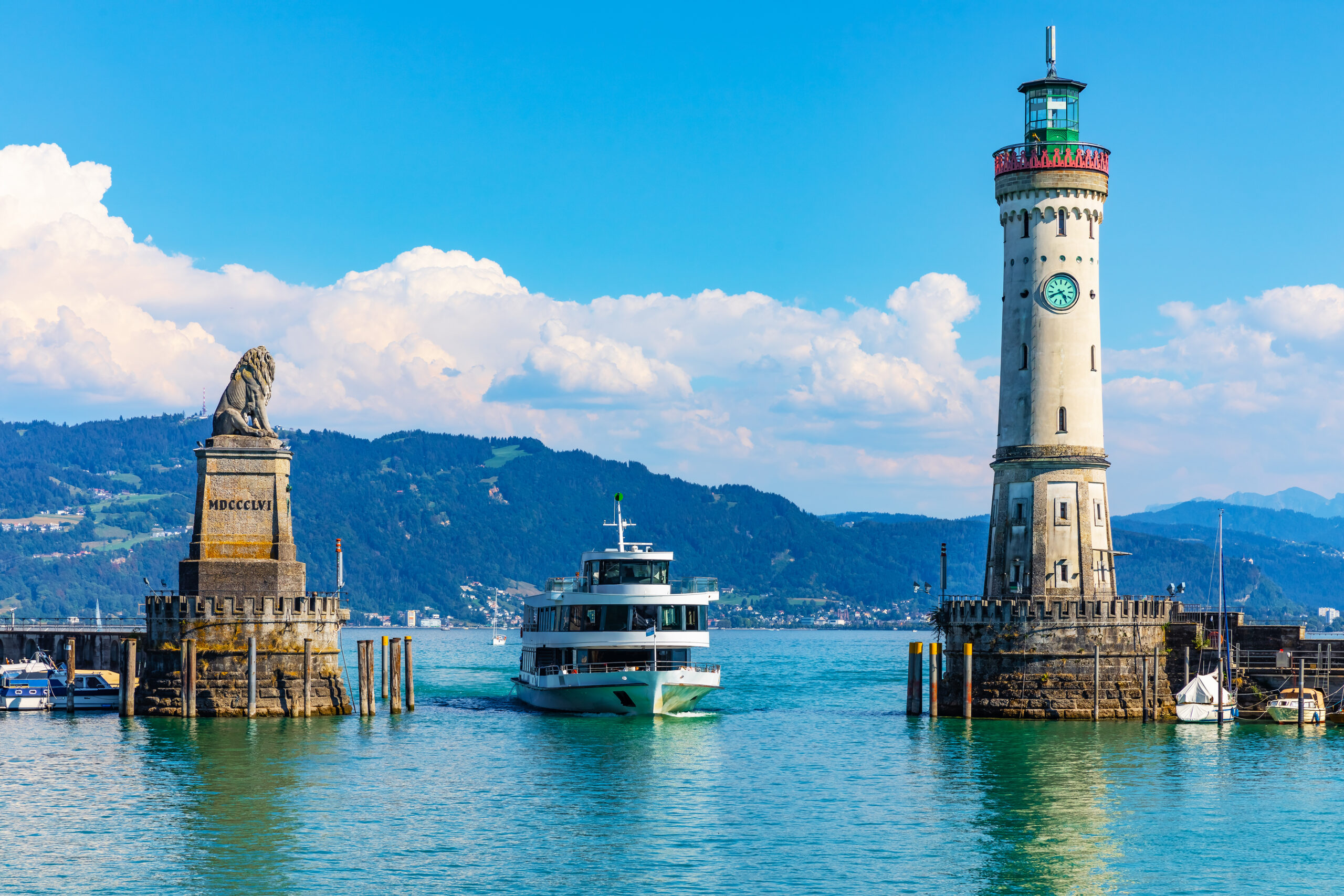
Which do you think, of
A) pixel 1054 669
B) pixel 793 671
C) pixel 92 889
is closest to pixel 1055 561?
pixel 1054 669

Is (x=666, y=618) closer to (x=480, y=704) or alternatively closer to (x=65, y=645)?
(x=480, y=704)

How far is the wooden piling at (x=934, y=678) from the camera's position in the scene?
237 ft

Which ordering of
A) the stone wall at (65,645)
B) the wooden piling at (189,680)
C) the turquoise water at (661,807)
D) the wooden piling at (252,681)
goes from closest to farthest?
the turquoise water at (661,807) < the wooden piling at (252,681) < the wooden piling at (189,680) < the stone wall at (65,645)

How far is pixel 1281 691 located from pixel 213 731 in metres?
47.3

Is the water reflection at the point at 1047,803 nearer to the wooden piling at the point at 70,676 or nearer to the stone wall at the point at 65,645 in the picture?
the wooden piling at the point at 70,676

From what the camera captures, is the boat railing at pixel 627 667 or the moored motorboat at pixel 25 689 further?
the moored motorboat at pixel 25 689

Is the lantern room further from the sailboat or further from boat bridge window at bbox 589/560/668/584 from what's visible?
boat bridge window at bbox 589/560/668/584

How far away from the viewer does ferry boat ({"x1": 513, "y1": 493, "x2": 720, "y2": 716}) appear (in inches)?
2918

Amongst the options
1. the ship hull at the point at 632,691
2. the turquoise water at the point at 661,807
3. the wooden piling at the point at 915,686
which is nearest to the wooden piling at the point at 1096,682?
the turquoise water at the point at 661,807

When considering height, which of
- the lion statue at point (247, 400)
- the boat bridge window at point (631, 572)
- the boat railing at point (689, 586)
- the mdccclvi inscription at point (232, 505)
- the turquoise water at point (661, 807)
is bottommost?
the turquoise water at point (661, 807)

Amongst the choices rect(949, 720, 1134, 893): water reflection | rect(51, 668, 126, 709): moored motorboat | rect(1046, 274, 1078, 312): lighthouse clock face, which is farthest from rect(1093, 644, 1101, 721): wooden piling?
rect(51, 668, 126, 709): moored motorboat

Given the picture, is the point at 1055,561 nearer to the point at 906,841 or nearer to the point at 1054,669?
the point at 1054,669

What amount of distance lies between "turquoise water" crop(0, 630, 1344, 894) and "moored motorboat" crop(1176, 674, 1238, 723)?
989 millimetres

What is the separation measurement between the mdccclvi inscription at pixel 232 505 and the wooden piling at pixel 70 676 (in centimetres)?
1669
